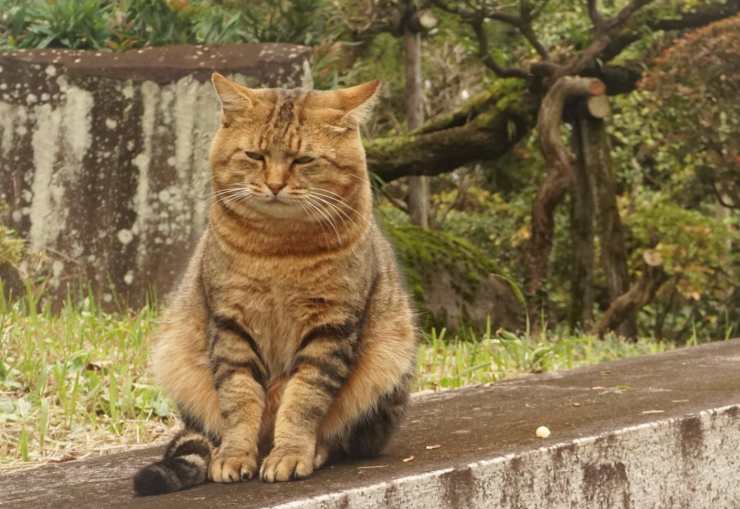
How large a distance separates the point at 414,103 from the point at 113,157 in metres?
6.06

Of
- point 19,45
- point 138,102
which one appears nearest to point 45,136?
point 138,102

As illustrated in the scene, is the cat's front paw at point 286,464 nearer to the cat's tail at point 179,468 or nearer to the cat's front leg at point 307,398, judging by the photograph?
the cat's front leg at point 307,398

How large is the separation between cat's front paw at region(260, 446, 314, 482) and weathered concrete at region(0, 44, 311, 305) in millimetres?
4438

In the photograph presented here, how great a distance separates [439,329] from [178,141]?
2.23m

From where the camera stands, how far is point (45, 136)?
7547 millimetres

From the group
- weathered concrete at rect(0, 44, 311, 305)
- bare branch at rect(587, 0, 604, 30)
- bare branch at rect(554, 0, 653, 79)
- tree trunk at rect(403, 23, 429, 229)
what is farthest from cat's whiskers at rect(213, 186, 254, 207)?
tree trunk at rect(403, 23, 429, 229)

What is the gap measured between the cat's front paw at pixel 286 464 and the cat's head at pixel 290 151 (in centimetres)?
64

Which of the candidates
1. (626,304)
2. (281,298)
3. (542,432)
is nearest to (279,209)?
(281,298)

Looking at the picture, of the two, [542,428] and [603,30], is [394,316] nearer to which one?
[542,428]

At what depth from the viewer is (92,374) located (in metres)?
5.00

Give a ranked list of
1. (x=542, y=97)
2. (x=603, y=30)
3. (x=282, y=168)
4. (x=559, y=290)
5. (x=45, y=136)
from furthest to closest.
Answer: (x=559, y=290) < (x=542, y=97) < (x=603, y=30) < (x=45, y=136) < (x=282, y=168)

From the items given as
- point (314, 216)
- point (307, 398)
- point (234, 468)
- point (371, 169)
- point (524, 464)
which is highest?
point (371, 169)

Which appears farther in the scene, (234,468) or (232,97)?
(232,97)

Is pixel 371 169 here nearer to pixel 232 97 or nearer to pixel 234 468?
pixel 232 97
